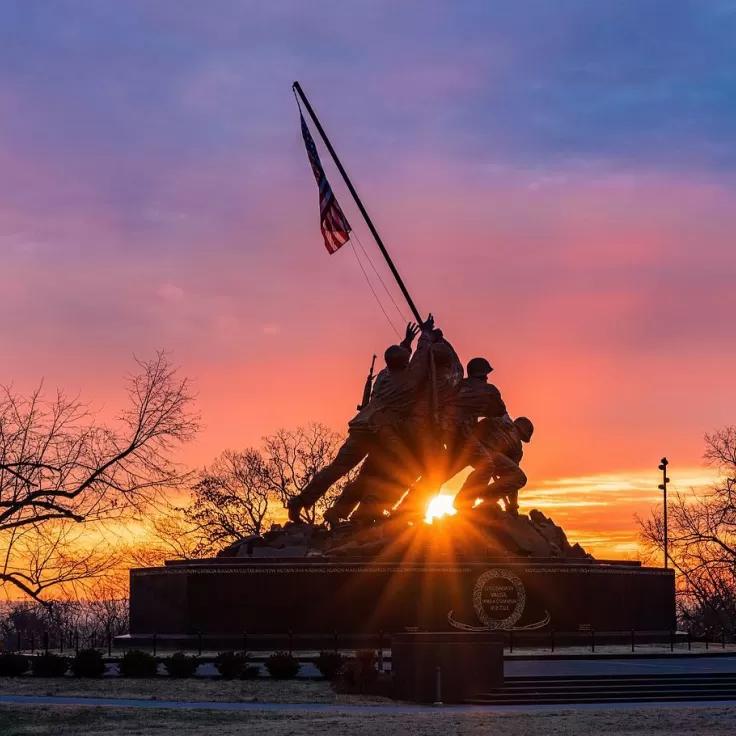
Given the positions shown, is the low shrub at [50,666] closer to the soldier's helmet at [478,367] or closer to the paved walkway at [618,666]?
the paved walkway at [618,666]

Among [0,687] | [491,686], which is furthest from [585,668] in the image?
[0,687]

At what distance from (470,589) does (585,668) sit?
746cm

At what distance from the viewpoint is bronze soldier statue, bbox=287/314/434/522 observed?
43094mm

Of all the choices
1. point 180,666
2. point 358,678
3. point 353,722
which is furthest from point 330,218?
point 353,722

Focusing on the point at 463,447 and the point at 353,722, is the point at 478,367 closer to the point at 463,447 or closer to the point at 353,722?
the point at 463,447

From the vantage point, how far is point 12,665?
3297cm

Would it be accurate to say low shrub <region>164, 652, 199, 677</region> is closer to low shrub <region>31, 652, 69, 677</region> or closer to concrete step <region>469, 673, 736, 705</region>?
low shrub <region>31, 652, 69, 677</region>

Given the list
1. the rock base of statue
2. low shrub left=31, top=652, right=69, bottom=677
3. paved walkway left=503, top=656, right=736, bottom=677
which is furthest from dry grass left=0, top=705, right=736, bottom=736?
the rock base of statue

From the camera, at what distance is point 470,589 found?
3897 centimetres

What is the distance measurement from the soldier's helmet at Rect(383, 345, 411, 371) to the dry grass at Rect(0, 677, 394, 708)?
14965 mm

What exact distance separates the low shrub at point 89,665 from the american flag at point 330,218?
15.3m

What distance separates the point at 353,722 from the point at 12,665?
39.7ft

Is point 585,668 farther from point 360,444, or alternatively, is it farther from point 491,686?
point 360,444

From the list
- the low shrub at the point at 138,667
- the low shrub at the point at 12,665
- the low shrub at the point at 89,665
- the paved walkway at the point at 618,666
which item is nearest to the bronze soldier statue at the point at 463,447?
the paved walkway at the point at 618,666
